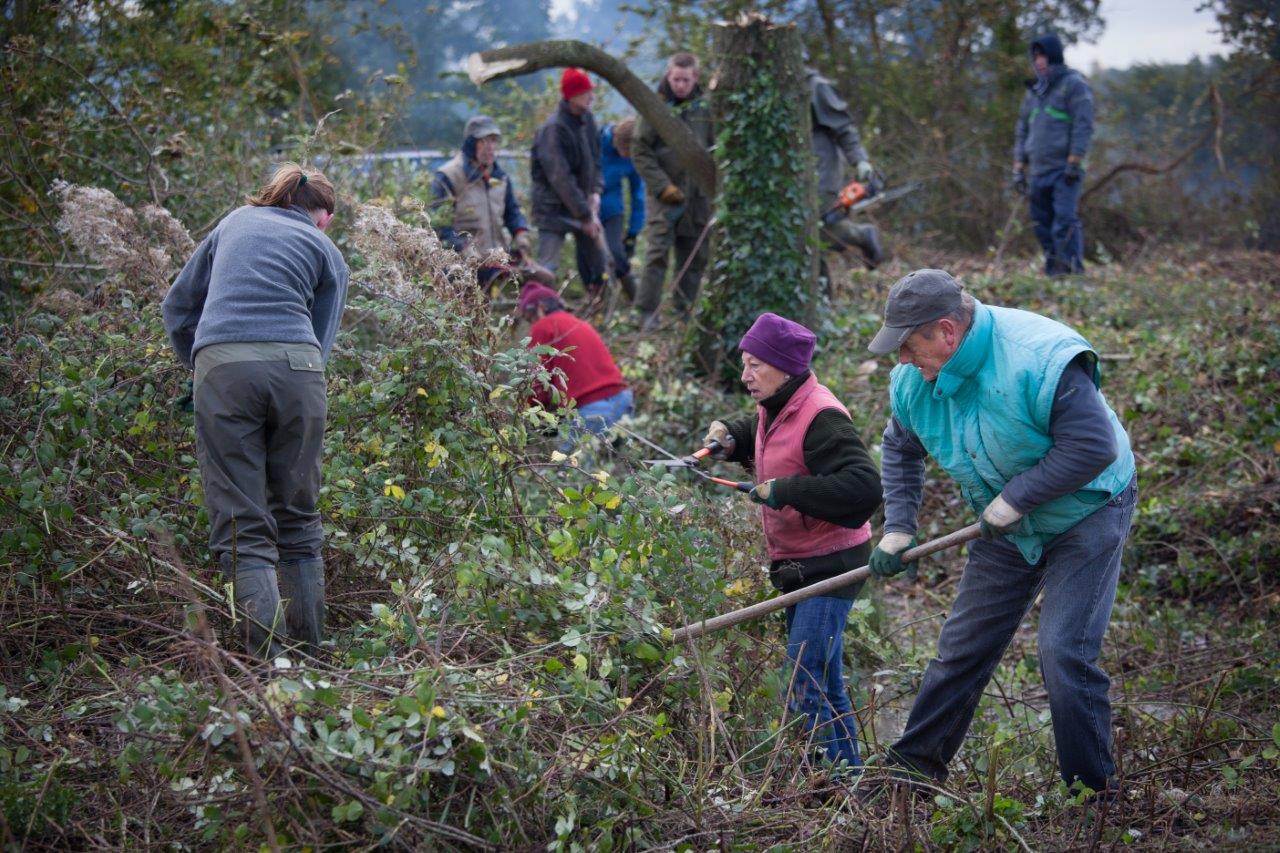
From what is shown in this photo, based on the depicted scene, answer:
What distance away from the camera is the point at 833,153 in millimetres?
9094

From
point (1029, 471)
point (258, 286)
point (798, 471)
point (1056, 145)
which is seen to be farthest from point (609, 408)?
point (1056, 145)

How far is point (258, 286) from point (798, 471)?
1.97 metres

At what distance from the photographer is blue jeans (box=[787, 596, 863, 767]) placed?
13.3 ft

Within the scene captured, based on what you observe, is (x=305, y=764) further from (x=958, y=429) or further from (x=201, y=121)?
(x=201, y=121)

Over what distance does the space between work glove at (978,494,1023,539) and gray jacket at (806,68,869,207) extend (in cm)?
544

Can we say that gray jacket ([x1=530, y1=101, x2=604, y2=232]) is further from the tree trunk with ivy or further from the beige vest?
the tree trunk with ivy

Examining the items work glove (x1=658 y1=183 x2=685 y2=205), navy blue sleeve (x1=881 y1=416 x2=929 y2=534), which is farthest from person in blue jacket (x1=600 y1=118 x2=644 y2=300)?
navy blue sleeve (x1=881 y1=416 x2=929 y2=534)

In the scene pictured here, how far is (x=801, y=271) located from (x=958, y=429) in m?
4.39

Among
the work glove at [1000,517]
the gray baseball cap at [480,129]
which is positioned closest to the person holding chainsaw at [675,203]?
the gray baseball cap at [480,129]

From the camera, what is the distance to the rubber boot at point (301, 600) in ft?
13.1

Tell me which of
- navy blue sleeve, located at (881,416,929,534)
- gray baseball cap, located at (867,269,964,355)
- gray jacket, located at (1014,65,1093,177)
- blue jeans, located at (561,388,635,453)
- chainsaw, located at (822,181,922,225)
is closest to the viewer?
gray baseball cap, located at (867,269,964,355)

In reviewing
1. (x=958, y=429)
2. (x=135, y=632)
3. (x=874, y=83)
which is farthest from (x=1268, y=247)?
(x=135, y=632)

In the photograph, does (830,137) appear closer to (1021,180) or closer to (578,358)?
(1021,180)

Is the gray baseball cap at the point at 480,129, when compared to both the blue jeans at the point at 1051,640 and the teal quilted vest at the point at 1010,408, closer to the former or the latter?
the teal quilted vest at the point at 1010,408
